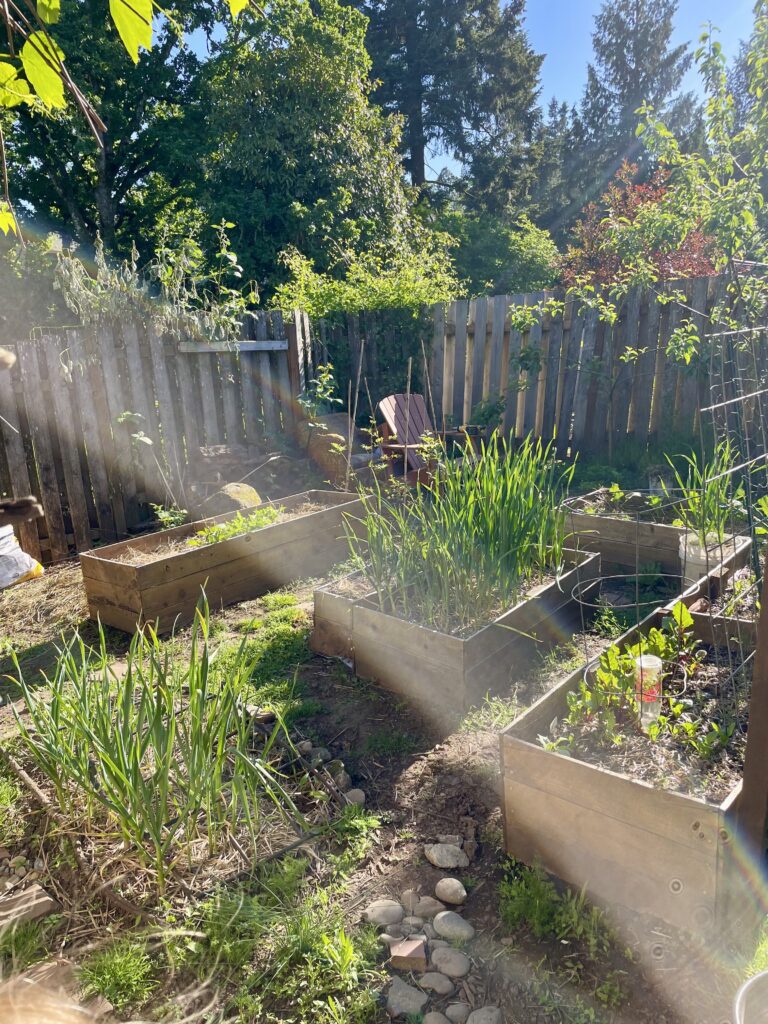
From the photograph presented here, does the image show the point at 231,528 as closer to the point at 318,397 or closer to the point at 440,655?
the point at 440,655

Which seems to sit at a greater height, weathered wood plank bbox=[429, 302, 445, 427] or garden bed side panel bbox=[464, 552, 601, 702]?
weathered wood plank bbox=[429, 302, 445, 427]

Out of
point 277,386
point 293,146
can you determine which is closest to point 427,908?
point 277,386

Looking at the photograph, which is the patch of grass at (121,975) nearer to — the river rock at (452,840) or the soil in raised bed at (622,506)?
the river rock at (452,840)

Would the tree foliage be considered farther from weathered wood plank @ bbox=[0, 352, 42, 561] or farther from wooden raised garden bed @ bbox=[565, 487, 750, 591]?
weathered wood plank @ bbox=[0, 352, 42, 561]

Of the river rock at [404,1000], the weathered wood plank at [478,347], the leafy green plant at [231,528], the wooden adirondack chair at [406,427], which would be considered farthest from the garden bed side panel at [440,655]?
the weathered wood plank at [478,347]

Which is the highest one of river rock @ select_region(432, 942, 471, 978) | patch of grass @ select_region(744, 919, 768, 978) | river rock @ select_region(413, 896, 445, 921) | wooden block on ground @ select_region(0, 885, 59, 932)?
wooden block on ground @ select_region(0, 885, 59, 932)

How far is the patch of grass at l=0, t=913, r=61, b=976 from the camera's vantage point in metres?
1.59

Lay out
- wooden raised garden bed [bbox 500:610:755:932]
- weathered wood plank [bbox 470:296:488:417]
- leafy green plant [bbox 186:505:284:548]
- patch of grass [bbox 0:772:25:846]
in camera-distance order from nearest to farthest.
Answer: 1. wooden raised garden bed [bbox 500:610:755:932]
2. patch of grass [bbox 0:772:25:846]
3. leafy green plant [bbox 186:505:284:548]
4. weathered wood plank [bbox 470:296:488:417]

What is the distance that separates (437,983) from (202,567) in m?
2.54

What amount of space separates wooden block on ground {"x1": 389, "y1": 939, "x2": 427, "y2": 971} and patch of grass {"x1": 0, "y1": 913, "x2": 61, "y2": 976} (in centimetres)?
87

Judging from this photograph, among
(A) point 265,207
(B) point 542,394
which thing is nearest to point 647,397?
(B) point 542,394

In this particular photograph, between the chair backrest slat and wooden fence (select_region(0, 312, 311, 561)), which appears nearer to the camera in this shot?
wooden fence (select_region(0, 312, 311, 561))

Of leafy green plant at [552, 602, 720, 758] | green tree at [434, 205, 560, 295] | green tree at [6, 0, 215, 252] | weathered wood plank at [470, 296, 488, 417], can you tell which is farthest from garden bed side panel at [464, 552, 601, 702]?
green tree at [6, 0, 215, 252]

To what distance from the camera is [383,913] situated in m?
1.72
